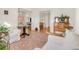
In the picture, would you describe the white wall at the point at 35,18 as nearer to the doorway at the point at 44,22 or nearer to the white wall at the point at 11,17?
the doorway at the point at 44,22

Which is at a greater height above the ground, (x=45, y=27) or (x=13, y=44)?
(x=45, y=27)

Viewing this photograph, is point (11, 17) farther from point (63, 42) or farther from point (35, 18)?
point (63, 42)

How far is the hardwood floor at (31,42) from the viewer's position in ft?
7.63

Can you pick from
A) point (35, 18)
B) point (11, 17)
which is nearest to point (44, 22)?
point (35, 18)

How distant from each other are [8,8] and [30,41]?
56 centimetres

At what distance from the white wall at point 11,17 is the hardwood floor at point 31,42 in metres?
0.26

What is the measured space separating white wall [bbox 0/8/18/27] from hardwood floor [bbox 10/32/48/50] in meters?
0.26

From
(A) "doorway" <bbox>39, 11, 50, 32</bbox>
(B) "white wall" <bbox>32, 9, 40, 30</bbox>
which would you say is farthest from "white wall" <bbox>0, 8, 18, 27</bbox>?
(A) "doorway" <bbox>39, 11, 50, 32</bbox>

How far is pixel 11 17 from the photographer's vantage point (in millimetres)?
2299

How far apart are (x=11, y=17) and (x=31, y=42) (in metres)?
0.45
